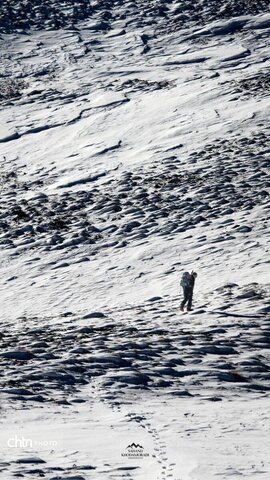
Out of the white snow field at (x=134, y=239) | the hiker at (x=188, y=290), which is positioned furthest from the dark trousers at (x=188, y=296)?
the white snow field at (x=134, y=239)

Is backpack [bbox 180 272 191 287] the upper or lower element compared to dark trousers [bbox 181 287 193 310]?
upper

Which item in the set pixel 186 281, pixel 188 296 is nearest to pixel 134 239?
pixel 186 281

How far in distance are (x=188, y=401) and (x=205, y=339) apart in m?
3.02

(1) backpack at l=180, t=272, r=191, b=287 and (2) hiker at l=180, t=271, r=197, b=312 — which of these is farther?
(1) backpack at l=180, t=272, r=191, b=287

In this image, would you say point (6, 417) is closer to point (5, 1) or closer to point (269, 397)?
point (269, 397)

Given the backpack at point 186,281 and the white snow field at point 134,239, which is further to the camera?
the backpack at point 186,281

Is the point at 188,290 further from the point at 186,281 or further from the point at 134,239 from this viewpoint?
the point at 134,239

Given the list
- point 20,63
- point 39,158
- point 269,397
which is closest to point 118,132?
point 39,158

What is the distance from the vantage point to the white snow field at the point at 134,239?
10773mm

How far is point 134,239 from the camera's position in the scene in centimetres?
2445

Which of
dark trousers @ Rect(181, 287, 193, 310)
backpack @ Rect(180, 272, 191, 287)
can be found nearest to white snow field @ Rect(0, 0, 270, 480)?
dark trousers @ Rect(181, 287, 193, 310)

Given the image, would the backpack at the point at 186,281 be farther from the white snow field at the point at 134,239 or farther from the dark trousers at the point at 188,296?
the white snow field at the point at 134,239

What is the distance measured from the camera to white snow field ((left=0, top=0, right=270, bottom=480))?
35.3ft

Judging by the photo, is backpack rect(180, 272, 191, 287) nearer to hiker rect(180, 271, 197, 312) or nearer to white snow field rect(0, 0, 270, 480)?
hiker rect(180, 271, 197, 312)
